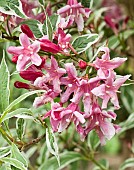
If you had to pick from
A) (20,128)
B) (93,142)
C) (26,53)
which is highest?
(26,53)

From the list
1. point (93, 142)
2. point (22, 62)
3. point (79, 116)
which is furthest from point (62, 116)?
point (93, 142)

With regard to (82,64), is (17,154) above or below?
below

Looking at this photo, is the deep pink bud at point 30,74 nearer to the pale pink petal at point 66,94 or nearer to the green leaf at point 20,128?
the pale pink petal at point 66,94

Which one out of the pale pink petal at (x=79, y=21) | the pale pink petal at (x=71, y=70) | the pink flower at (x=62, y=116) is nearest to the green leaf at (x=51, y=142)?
the pink flower at (x=62, y=116)

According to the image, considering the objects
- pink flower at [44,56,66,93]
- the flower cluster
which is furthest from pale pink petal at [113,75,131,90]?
pink flower at [44,56,66,93]

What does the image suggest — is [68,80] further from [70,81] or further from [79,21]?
[79,21]

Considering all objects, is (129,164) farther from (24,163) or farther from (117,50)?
(24,163)
